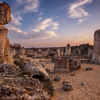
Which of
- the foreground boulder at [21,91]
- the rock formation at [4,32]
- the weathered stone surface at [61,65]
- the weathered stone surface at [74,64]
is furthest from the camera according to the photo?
the weathered stone surface at [74,64]

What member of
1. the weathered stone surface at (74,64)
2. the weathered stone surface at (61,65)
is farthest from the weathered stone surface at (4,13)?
the weathered stone surface at (74,64)

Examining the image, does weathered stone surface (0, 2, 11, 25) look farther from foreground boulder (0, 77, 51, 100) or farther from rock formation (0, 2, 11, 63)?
foreground boulder (0, 77, 51, 100)

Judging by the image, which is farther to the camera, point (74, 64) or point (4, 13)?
point (74, 64)

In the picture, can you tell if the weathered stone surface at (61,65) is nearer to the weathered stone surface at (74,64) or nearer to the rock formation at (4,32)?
the weathered stone surface at (74,64)

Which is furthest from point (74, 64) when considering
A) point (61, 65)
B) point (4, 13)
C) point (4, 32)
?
point (4, 13)

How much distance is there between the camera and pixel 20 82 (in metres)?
2.44

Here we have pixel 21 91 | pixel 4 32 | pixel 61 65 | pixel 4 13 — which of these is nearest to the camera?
pixel 21 91

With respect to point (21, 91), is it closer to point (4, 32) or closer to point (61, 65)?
point (4, 32)

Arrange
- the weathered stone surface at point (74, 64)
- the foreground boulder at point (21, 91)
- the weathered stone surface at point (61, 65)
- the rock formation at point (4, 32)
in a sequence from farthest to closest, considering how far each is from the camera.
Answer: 1. the weathered stone surface at point (74, 64)
2. the weathered stone surface at point (61, 65)
3. the rock formation at point (4, 32)
4. the foreground boulder at point (21, 91)

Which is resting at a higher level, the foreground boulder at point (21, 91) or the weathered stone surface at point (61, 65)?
the foreground boulder at point (21, 91)

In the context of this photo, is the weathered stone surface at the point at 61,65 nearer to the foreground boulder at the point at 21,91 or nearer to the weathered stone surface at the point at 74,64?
the weathered stone surface at the point at 74,64

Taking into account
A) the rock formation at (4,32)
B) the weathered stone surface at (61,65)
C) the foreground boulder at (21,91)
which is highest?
the rock formation at (4,32)

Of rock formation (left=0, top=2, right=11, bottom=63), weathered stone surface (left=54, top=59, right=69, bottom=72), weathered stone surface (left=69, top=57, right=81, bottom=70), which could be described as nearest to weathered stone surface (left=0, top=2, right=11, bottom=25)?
rock formation (left=0, top=2, right=11, bottom=63)

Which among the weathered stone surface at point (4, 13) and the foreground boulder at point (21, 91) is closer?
the foreground boulder at point (21, 91)
